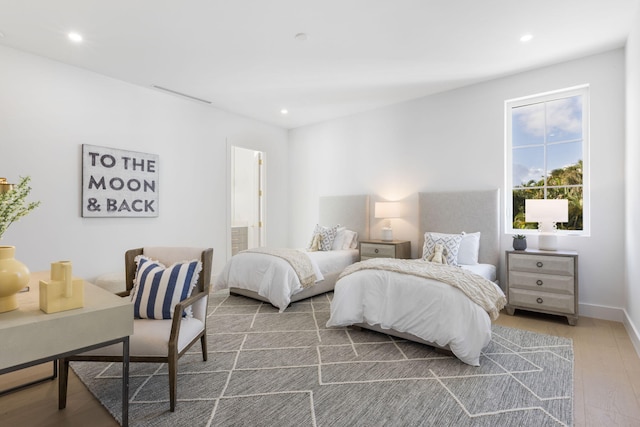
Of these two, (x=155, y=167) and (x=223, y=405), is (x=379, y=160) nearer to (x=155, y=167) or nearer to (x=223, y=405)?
(x=155, y=167)

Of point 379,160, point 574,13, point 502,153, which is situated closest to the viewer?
point 574,13

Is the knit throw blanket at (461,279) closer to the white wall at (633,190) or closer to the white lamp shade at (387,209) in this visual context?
the white wall at (633,190)

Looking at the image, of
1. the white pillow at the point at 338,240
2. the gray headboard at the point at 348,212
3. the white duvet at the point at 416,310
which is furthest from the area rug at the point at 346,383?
the gray headboard at the point at 348,212

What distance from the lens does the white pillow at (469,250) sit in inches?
156

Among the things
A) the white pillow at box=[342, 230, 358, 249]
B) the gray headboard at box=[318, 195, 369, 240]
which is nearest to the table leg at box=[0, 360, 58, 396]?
the white pillow at box=[342, 230, 358, 249]

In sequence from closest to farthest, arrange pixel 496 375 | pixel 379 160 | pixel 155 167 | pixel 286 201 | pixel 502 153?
1. pixel 496 375
2. pixel 502 153
3. pixel 155 167
4. pixel 379 160
5. pixel 286 201

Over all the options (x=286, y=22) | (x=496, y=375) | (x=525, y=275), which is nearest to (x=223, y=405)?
(x=496, y=375)

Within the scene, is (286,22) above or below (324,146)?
above

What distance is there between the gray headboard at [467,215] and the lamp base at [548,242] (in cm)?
45

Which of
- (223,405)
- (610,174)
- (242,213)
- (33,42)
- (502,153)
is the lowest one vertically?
(223,405)

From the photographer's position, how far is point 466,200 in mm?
4281

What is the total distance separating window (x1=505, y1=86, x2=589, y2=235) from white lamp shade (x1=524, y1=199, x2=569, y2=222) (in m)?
0.48

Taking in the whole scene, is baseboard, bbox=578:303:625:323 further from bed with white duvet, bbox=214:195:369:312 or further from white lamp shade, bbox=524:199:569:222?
bed with white duvet, bbox=214:195:369:312

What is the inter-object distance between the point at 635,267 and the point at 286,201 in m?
5.22
